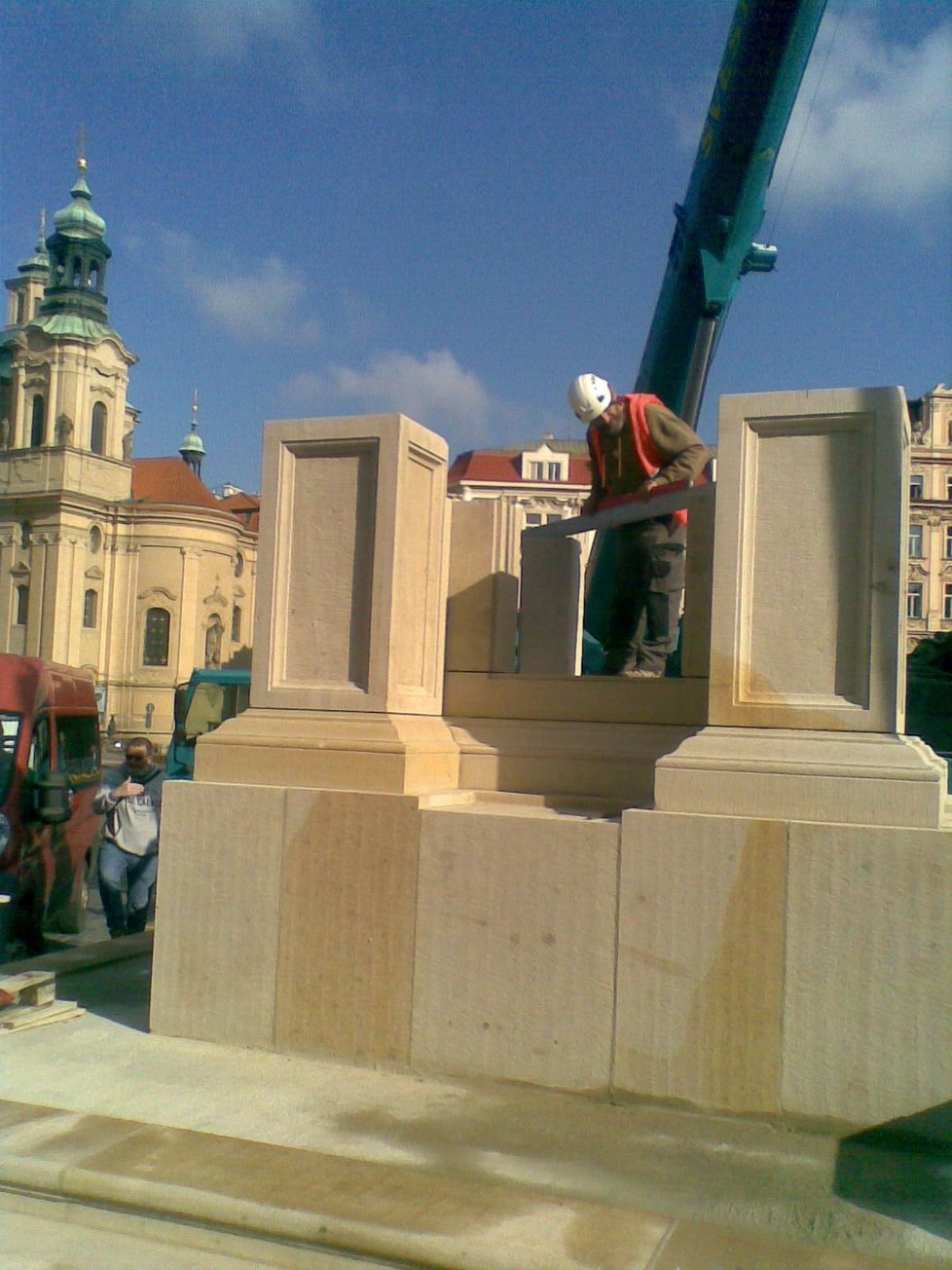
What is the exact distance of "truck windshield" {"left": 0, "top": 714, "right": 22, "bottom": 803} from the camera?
29.9 feet

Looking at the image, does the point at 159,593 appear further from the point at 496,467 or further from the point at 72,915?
the point at 72,915

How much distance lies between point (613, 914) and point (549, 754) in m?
1.15

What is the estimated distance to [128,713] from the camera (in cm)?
6644

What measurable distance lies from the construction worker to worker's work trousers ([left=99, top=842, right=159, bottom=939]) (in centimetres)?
387

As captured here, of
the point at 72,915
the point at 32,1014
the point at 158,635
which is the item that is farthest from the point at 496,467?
the point at 32,1014

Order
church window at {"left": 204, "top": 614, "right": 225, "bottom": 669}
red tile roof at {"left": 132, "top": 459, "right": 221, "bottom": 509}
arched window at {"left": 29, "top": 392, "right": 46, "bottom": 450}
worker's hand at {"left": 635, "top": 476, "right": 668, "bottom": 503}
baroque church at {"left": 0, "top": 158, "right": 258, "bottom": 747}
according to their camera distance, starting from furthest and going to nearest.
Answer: red tile roof at {"left": 132, "top": 459, "right": 221, "bottom": 509}
church window at {"left": 204, "top": 614, "right": 225, "bottom": 669}
arched window at {"left": 29, "top": 392, "right": 46, "bottom": 450}
baroque church at {"left": 0, "top": 158, "right": 258, "bottom": 747}
worker's hand at {"left": 635, "top": 476, "right": 668, "bottom": 503}

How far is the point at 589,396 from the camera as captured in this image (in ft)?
19.8

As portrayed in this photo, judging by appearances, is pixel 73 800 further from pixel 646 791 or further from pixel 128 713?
pixel 128 713

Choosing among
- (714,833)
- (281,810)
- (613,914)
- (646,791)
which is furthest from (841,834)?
(281,810)

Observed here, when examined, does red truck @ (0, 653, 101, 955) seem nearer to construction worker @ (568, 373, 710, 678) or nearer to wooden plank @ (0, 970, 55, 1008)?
wooden plank @ (0, 970, 55, 1008)

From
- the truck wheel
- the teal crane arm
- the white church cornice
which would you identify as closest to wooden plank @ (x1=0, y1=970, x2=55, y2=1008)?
the truck wheel

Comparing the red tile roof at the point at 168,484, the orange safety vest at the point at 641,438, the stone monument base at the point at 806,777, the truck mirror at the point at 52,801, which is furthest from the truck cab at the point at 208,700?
the red tile roof at the point at 168,484

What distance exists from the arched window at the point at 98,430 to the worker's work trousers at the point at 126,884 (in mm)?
62826

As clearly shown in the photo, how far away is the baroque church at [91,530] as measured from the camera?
65.4 meters
